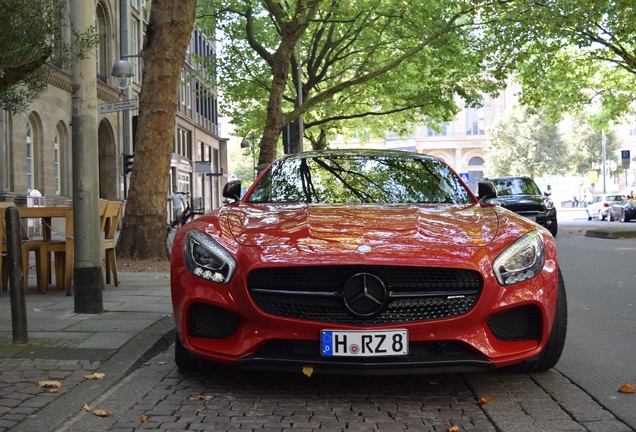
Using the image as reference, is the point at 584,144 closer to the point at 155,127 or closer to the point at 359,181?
the point at 155,127

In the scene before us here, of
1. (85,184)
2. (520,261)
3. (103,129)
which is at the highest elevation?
(103,129)

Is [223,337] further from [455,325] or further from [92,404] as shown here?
[455,325]

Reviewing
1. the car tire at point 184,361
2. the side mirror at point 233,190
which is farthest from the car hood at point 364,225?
the side mirror at point 233,190

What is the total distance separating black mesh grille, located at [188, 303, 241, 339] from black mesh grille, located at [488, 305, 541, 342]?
134cm

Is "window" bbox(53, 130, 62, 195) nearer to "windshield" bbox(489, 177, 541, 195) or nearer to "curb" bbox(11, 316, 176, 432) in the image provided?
"windshield" bbox(489, 177, 541, 195)

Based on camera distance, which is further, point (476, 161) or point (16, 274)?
point (476, 161)

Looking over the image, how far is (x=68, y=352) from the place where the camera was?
17.0 ft

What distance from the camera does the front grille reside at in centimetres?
412

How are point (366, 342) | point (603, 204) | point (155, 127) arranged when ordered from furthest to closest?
point (603, 204) < point (155, 127) < point (366, 342)

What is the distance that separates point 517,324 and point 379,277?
81 cm

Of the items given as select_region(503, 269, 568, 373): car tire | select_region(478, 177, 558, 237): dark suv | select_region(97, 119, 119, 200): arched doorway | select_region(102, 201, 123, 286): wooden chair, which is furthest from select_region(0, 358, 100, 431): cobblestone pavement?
select_region(97, 119, 119, 200): arched doorway

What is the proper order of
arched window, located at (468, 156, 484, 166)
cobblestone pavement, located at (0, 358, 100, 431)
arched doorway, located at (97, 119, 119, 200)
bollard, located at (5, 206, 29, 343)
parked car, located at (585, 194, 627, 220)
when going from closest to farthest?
cobblestone pavement, located at (0, 358, 100, 431)
bollard, located at (5, 206, 29, 343)
arched doorway, located at (97, 119, 119, 200)
parked car, located at (585, 194, 627, 220)
arched window, located at (468, 156, 484, 166)

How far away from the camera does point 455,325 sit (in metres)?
4.10

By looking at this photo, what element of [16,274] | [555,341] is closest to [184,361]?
[16,274]
